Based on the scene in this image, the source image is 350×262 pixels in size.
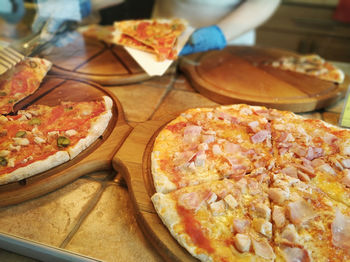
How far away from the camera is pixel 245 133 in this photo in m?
1.75

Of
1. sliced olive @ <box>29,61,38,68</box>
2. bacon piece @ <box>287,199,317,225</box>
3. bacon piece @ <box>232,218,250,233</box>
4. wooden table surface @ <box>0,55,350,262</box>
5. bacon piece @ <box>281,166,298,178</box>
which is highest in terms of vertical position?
sliced olive @ <box>29,61,38,68</box>

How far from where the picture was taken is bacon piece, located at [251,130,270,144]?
169 centimetres

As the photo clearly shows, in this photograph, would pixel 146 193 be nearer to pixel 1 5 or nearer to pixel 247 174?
pixel 247 174

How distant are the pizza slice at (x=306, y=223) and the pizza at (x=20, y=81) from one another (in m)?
1.52

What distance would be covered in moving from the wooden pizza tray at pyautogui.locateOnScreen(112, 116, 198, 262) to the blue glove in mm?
857

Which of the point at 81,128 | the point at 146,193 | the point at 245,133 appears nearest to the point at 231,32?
the point at 245,133

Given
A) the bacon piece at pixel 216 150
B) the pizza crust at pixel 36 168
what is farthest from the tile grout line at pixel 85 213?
the bacon piece at pixel 216 150

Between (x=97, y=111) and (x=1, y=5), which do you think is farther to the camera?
(x=1, y=5)

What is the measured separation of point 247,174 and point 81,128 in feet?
2.97

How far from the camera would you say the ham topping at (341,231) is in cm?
117

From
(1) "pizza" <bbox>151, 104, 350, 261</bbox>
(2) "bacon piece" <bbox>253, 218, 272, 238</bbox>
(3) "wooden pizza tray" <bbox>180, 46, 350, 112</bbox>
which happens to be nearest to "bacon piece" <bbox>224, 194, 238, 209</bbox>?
(1) "pizza" <bbox>151, 104, 350, 261</bbox>

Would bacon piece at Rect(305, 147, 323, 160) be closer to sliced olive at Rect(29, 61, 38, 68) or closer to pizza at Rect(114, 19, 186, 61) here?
pizza at Rect(114, 19, 186, 61)

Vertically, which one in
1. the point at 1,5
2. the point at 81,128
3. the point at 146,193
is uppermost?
the point at 1,5

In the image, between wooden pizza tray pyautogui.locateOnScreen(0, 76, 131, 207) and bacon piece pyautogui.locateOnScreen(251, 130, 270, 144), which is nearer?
wooden pizza tray pyautogui.locateOnScreen(0, 76, 131, 207)
